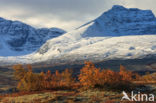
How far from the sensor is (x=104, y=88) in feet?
98.1

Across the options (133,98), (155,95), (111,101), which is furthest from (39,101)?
(155,95)

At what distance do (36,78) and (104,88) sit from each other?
14.0m

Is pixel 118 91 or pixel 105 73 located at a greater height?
pixel 105 73

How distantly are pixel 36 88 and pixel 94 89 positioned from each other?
1152 centimetres

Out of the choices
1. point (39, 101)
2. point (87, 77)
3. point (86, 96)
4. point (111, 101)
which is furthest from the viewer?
point (87, 77)

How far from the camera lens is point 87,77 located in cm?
3206

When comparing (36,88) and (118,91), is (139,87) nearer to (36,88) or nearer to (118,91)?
(118,91)

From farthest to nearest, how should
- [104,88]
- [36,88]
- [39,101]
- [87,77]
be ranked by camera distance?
[36,88]
[87,77]
[104,88]
[39,101]

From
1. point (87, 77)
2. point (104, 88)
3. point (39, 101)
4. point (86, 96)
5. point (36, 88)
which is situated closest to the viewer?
point (39, 101)

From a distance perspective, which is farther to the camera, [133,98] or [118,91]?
[118,91]

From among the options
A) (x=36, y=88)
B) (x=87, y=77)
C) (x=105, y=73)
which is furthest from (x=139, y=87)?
(x=36, y=88)

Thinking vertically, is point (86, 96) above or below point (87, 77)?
below

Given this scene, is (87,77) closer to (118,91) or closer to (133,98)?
(118,91)

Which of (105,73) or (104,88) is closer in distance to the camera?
(104,88)
